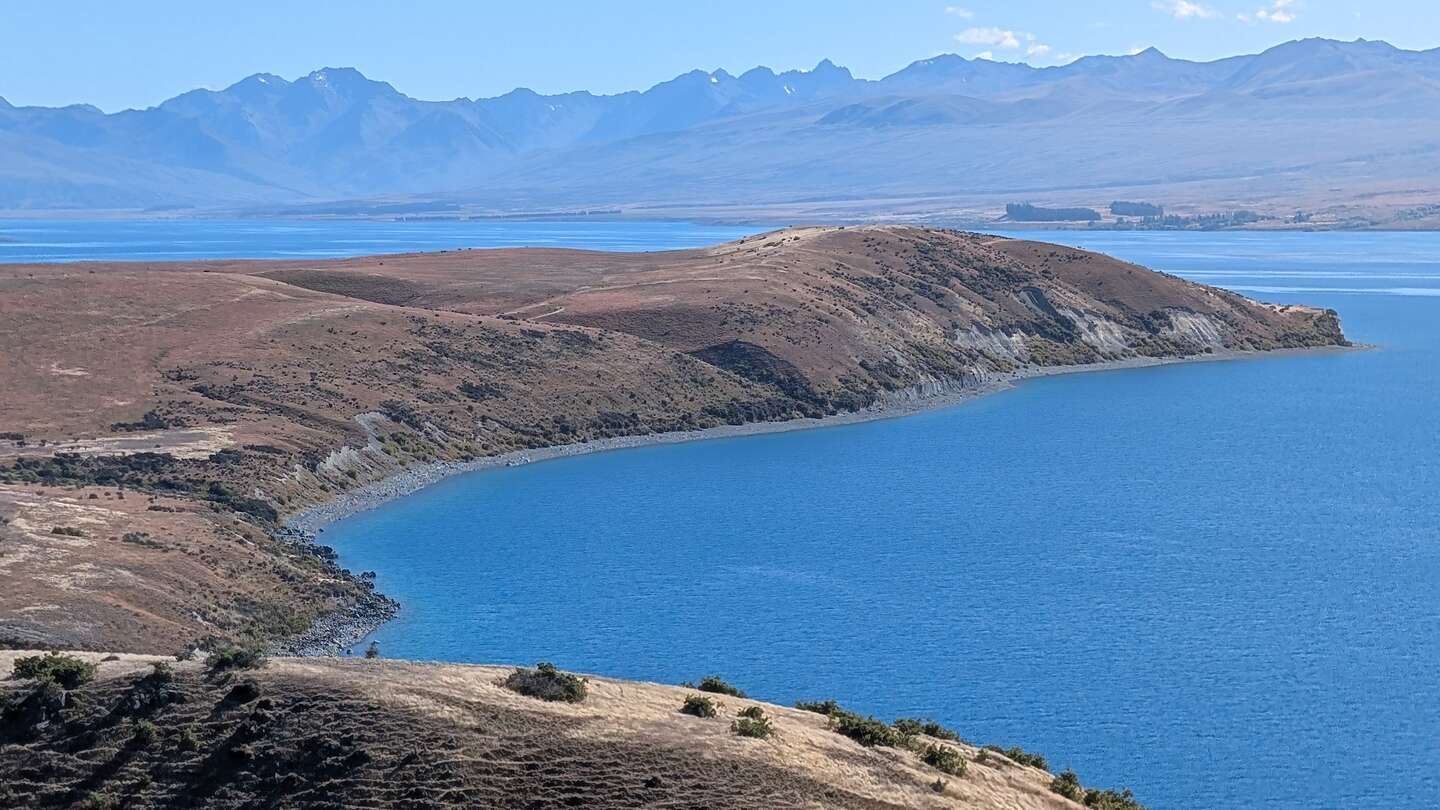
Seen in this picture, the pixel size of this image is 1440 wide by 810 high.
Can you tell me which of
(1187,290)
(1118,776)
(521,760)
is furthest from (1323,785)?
(1187,290)

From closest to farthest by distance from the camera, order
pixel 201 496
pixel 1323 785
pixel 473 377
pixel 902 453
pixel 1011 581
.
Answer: pixel 1323 785 < pixel 1011 581 < pixel 201 496 < pixel 902 453 < pixel 473 377

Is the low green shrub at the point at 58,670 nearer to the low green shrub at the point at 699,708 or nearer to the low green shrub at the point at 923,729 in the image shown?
the low green shrub at the point at 699,708

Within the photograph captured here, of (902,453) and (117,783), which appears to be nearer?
(117,783)

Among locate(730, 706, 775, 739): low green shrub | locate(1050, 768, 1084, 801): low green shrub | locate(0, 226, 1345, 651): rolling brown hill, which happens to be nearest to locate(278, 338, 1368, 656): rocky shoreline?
locate(0, 226, 1345, 651): rolling brown hill

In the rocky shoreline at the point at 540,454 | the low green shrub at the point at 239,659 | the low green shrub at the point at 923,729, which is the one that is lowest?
the rocky shoreline at the point at 540,454

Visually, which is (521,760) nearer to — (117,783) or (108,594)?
(117,783)

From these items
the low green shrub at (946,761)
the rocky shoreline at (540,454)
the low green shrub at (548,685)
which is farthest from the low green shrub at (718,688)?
the rocky shoreline at (540,454)
